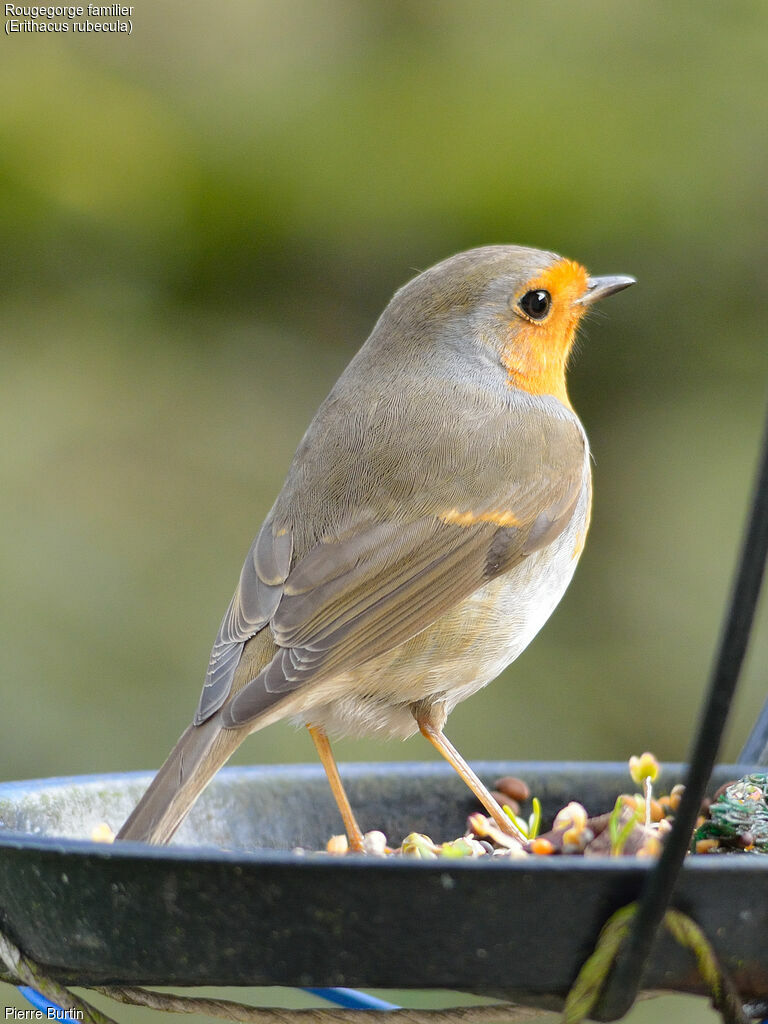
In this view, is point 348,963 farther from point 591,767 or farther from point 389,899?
point 591,767

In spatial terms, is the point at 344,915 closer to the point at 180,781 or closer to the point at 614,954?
the point at 614,954

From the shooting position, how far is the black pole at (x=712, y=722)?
1310 millimetres

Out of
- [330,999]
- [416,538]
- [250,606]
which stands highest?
[416,538]

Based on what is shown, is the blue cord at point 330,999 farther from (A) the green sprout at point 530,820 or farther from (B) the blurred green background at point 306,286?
(B) the blurred green background at point 306,286

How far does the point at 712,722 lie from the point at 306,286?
9.80 feet

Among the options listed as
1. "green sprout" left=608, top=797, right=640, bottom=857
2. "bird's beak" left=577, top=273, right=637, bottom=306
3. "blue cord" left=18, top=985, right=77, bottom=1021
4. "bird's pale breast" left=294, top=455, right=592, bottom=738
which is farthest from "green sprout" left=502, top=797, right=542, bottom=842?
"bird's beak" left=577, top=273, right=637, bottom=306

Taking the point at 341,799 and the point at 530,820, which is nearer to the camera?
the point at 341,799

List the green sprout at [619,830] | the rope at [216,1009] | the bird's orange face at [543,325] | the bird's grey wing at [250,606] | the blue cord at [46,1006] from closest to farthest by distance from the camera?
the rope at [216,1009], the blue cord at [46,1006], the green sprout at [619,830], the bird's grey wing at [250,606], the bird's orange face at [543,325]

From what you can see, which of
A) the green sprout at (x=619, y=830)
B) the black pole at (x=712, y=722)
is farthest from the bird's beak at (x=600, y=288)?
the black pole at (x=712, y=722)

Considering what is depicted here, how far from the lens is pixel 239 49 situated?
3.84m

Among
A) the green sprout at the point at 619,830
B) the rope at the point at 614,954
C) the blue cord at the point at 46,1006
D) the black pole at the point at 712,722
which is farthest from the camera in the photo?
the green sprout at the point at 619,830

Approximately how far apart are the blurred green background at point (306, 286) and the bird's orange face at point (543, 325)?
0.78m

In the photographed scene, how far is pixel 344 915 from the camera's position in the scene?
1521 millimetres

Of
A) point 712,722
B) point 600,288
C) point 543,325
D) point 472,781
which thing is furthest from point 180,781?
point 600,288
